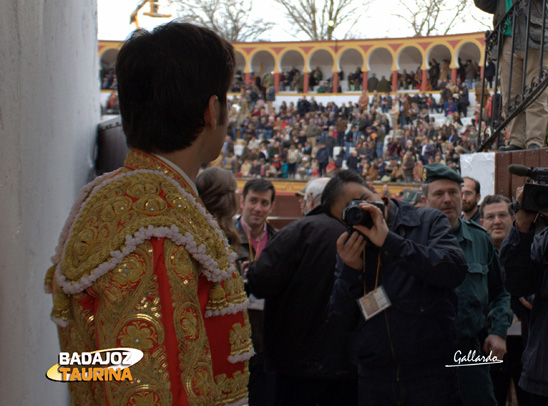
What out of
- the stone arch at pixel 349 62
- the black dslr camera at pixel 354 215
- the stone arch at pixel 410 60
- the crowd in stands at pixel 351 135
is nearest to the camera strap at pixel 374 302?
the black dslr camera at pixel 354 215

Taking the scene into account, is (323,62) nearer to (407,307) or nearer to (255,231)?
(255,231)

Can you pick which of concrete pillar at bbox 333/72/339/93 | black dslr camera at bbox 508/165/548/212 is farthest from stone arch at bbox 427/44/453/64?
black dslr camera at bbox 508/165/548/212

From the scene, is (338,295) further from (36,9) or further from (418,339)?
(36,9)

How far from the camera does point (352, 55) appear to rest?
107 feet

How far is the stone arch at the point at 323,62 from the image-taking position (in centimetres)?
3266

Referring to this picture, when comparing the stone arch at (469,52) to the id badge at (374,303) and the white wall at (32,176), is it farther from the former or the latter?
the white wall at (32,176)

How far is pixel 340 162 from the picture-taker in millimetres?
22625

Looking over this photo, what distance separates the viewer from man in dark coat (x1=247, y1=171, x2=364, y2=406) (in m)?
2.74

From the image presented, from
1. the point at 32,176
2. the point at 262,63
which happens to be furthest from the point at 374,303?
the point at 262,63

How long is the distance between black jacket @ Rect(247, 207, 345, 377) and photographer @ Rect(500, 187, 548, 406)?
749 millimetres

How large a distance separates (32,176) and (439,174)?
2196 mm

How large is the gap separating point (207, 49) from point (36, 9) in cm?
84

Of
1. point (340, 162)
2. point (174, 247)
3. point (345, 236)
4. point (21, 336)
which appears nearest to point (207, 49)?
point (174, 247)

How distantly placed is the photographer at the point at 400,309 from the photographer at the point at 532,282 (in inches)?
10.9
